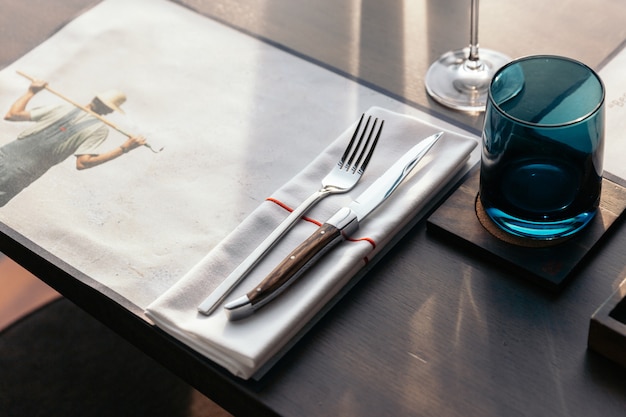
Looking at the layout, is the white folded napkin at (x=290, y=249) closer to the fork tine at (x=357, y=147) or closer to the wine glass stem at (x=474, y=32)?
the fork tine at (x=357, y=147)

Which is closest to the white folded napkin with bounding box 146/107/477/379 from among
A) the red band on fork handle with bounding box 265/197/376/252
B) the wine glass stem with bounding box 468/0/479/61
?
the red band on fork handle with bounding box 265/197/376/252

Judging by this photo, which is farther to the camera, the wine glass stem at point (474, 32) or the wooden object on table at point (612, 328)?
the wine glass stem at point (474, 32)

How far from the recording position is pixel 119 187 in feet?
2.93

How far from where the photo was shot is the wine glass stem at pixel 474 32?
925mm

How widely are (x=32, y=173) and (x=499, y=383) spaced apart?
55 cm

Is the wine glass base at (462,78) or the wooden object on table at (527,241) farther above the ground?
the wooden object on table at (527,241)

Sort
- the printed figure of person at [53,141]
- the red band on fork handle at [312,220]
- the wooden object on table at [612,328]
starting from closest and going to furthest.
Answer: the wooden object on table at [612,328] < the red band on fork handle at [312,220] < the printed figure of person at [53,141]

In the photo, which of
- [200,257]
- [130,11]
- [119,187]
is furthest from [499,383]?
[130,11]

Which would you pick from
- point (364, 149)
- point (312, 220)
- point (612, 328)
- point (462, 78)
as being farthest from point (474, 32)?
point (612, 328)

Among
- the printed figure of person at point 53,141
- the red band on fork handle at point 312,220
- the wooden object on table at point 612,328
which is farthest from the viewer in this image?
the printed figure of person at point 53,141

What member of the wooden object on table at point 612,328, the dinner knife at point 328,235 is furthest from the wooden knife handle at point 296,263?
the wooden object on table at point 612,328

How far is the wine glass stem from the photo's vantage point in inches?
36.4

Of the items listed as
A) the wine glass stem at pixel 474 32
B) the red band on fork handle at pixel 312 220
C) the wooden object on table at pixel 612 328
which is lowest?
the wine glass stem at pixel 474 32

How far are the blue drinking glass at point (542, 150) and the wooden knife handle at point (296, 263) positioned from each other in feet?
0.47
